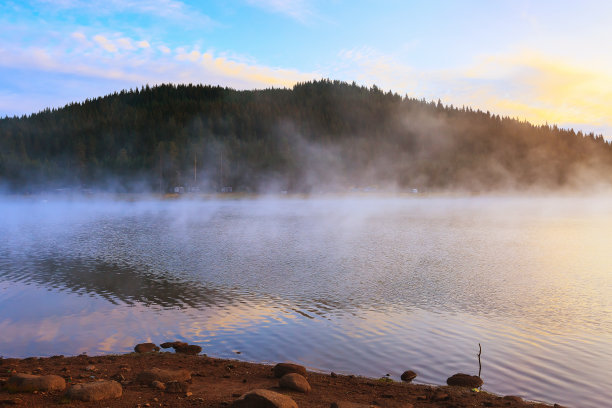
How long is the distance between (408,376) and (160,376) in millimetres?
5635

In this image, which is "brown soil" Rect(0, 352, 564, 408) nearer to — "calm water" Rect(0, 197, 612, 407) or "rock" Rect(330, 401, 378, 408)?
"rock" Rect(330, 401, 378, 408)

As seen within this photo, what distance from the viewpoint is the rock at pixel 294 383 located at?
10.1 metres

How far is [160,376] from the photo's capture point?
10.4 metres

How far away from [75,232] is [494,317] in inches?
1883

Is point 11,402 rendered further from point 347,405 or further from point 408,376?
point 408,376

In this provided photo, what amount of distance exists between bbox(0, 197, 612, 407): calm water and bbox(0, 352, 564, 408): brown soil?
1257 mm

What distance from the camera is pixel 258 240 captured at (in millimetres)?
45094

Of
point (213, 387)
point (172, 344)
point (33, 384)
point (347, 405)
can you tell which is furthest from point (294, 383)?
point (172, 344)

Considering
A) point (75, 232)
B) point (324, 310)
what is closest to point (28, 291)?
point (324, 310)

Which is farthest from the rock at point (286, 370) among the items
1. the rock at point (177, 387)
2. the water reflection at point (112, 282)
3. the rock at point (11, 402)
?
the water reflection at point (112, 282)

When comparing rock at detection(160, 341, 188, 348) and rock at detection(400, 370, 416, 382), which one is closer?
rock at detection(400, 370, 416, 382)

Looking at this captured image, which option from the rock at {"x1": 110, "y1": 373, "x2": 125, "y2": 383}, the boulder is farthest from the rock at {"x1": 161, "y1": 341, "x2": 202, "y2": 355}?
the boulder

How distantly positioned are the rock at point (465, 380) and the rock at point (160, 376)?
5888 millimetres

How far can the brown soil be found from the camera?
9250 millimetres
